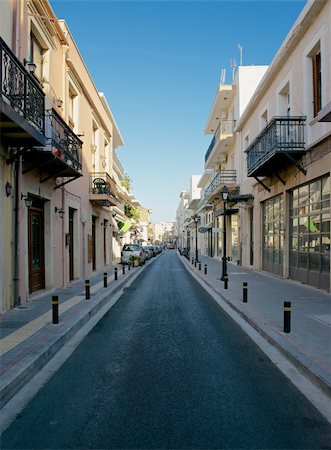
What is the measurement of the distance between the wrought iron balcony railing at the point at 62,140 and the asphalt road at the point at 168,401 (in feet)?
20.2

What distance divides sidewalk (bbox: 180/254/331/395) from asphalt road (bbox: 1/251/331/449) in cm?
40

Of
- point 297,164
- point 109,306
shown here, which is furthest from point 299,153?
point 109,306

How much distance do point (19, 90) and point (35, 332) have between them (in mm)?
5148

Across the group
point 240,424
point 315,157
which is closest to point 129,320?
point 240,424

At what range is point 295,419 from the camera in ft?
13.1

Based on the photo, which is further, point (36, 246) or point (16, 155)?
point (36, 246)

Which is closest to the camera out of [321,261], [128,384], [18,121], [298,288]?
[128,384]

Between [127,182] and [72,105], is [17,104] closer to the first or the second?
[72,105]

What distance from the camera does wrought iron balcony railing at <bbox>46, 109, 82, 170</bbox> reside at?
11.3 metres

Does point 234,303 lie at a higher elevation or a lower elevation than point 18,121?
lower

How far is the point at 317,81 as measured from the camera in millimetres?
13219

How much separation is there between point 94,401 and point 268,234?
54.1 ft

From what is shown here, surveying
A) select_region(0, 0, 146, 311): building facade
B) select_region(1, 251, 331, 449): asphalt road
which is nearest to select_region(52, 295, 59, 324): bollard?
select_region(1, 251, 331, 449): asphalt road

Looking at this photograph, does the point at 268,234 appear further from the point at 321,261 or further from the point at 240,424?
the point at 240,424
